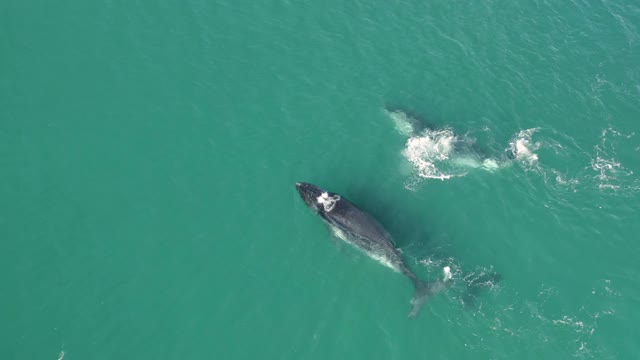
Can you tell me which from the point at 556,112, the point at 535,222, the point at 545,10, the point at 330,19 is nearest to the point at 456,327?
the point at 535,222

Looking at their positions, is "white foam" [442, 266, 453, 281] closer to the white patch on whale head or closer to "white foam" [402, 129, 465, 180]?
"white foam" [402, 129, 465, 180]

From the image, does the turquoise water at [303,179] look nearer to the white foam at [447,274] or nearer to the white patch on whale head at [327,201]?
the white foam at [447,274]

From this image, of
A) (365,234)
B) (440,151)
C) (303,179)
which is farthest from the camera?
(440,151)

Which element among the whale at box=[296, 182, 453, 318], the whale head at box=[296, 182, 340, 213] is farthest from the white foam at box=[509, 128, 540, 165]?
the whale head at box=[296, 182, 340, 213]

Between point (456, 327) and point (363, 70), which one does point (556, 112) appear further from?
point (456, 327)

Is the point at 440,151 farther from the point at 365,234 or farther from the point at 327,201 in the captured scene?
the point at 327,201

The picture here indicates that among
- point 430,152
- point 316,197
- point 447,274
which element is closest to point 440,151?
point 430,152

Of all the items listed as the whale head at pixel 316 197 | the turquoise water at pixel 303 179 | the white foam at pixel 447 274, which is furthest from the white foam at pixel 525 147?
the whale head at pixel 316 197
